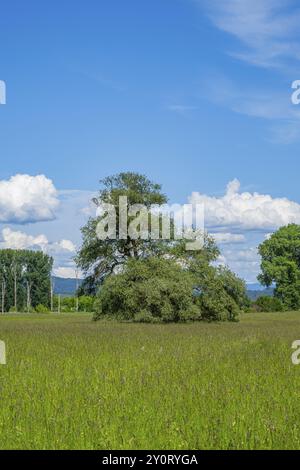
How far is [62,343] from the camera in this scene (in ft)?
77.7

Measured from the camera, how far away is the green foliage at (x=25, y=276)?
135250 mm

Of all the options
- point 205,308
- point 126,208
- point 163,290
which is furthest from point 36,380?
point 126,208

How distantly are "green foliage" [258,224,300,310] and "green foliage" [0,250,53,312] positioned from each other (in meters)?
51.4

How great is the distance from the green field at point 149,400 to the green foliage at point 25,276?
118 metres

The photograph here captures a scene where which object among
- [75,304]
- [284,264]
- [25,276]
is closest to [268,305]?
[284,264]

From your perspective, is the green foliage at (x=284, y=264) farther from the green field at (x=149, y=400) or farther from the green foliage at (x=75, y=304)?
the green field at (x=149, y=400)

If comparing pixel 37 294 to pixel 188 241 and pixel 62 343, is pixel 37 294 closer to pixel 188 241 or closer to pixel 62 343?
pixel 188 241

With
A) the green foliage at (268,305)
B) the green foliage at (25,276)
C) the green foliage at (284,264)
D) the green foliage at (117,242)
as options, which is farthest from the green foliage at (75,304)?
the green foliage at (117,242)

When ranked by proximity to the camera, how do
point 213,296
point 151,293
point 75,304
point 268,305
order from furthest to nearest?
1. point 75,304
2. point 268,305
3. point 213,296
4. point 151,293

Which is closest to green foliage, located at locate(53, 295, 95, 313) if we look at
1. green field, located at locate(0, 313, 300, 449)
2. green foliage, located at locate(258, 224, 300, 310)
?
green foliage, located at locate(258, 224, 300, 310)

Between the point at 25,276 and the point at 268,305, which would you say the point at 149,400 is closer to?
the point at 268,305

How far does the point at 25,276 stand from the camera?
5428 inches

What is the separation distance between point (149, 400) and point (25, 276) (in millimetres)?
129457

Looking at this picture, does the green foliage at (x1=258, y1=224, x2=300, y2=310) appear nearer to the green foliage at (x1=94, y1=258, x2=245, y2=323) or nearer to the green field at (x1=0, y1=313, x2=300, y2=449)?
the green foliage at (x1=94, y1=258, x2=245, y2=323)
